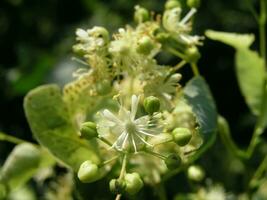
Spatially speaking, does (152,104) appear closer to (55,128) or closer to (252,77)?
(55,128)

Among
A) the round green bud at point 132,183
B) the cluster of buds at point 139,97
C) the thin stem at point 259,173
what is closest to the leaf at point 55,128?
the cluster of buds at point 139,97

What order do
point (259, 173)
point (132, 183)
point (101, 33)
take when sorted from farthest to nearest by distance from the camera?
point (259, 173)
point (101, 33)
point (132, 183)

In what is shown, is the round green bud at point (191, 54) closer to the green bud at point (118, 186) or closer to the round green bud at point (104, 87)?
the round green bud at point (104, 87)

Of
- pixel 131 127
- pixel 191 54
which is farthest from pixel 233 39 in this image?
pixel 131 127

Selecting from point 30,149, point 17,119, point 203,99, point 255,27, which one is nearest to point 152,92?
point 203,99

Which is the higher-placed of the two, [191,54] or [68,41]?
[191,54]

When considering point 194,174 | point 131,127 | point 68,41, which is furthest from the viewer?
point 68,41

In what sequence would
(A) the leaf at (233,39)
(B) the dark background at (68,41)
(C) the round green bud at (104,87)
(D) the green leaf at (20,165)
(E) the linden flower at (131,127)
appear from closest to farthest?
(E) the linden flower at (131,127)
(C) the round green bud at (104,87)
(D) the green leaf at (20,165)
(A) the leaf at (233,39)
(B) the dark background at (68,41)
